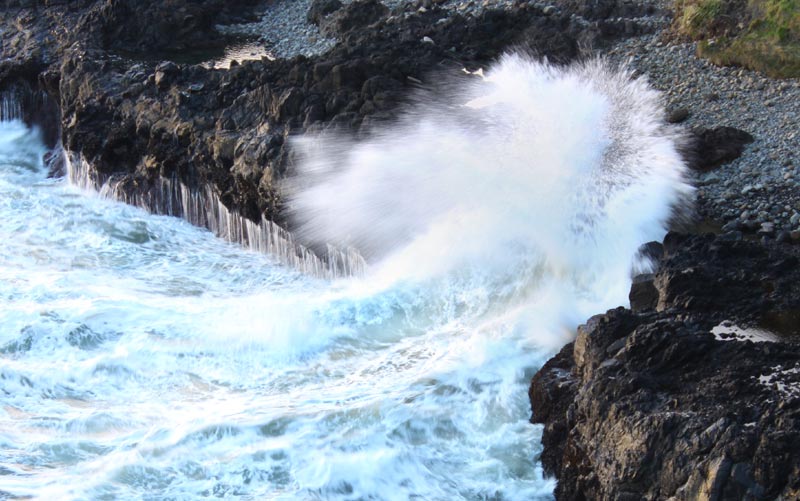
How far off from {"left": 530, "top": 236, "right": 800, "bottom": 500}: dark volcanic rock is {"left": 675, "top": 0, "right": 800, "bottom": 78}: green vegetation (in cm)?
508

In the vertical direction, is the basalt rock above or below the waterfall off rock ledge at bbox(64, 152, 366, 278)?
above

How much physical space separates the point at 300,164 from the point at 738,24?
290 inches

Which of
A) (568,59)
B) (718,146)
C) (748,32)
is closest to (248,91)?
(568,59)

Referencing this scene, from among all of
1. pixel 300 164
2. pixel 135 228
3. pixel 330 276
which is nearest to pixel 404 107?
pixel 300 164

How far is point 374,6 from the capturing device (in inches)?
762

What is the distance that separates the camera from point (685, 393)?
7410 mm

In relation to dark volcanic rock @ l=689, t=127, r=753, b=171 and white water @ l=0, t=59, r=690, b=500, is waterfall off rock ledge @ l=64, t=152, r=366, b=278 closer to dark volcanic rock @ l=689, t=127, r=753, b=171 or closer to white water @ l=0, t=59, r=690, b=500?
white water @ l=0, t=59, r=690, b=500

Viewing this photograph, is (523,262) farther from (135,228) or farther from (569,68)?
(135,228)

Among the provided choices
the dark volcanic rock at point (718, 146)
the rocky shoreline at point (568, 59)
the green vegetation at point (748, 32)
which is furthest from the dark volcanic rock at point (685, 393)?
the green vegetation at point (748, 32)

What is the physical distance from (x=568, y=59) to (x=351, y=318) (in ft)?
22.8

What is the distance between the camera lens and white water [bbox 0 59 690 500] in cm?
830

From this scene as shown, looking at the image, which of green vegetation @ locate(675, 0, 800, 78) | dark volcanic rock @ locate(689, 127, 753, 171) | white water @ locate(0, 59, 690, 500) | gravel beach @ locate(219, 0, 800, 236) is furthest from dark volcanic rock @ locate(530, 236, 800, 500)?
green vegetation @ locate(675, 0, 800, 78)

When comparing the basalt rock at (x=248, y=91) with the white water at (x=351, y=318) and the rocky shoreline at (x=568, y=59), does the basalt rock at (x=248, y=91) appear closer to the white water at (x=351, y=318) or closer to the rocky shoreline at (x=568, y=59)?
the rocky shoreline at (x=568, y=59)

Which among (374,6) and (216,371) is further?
(374,6)
